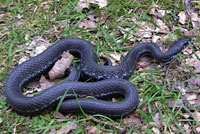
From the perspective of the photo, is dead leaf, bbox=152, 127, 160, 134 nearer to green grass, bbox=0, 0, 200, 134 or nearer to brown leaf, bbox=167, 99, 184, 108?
green grass, bbox=0, 0, 200, 134

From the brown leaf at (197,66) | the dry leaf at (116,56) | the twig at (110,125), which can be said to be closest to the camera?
the twig at (110,125)

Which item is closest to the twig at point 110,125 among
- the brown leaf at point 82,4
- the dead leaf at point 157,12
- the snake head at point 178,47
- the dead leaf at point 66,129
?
the dead leaf at point 66,129

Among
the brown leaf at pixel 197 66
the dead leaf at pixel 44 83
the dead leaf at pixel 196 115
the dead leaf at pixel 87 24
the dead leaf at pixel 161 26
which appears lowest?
the dead leaf at pixel 196 115

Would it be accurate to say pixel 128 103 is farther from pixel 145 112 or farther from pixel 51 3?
pixel 51 3

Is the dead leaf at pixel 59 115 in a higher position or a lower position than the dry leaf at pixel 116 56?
lower

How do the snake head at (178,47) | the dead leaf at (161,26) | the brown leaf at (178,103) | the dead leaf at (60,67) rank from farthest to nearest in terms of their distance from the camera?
1. the dead leaf at (161,26)
2. the snake head at (178,47)
3. the dead leaf at (60,67)
4. the brown leaf at (178,103)

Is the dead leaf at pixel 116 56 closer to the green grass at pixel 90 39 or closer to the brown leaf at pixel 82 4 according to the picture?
the green grass at pixel 90 39

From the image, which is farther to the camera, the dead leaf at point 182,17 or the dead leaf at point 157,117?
the dead leaf at point 182,17

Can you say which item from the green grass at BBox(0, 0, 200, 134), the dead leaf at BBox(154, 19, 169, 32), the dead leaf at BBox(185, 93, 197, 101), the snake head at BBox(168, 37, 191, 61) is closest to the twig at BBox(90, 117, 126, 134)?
the green grass at BBox(0, 0, 200, 134)
